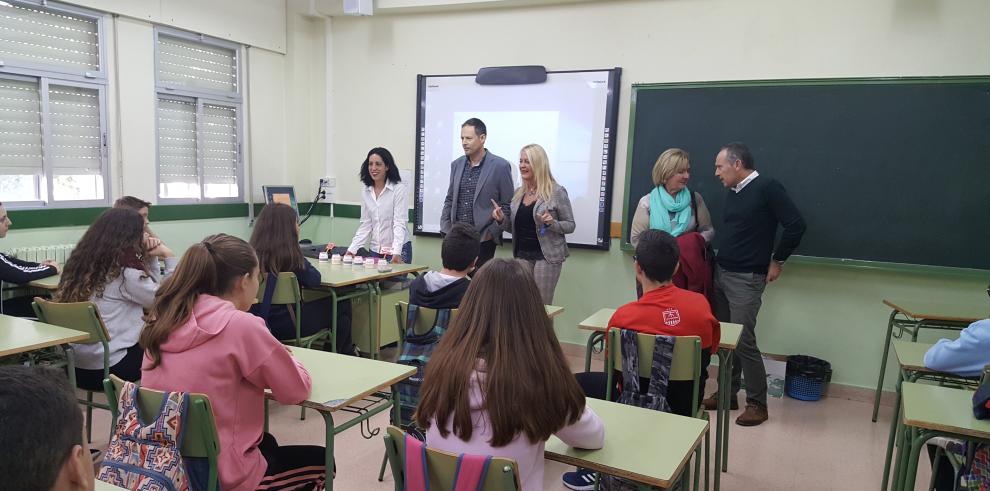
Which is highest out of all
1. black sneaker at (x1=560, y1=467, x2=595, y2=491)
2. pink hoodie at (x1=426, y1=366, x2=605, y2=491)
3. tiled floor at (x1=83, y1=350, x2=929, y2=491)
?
pink hoodie at (x1=426, y1=366, x2=605, y2=491)

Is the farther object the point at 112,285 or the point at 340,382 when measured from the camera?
the point at 112,285

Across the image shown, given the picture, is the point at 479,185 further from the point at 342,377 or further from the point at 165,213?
the point at 165,213

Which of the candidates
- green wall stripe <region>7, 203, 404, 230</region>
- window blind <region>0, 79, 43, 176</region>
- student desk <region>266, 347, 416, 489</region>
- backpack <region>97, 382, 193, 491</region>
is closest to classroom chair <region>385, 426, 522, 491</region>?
student desk <region>266, 347, 416, 489</region>

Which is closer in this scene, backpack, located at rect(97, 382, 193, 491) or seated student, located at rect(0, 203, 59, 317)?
backpack, located at rect(97, 382, 193, 491)

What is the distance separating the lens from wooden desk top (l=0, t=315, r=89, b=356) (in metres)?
2.29

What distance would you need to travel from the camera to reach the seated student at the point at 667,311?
7.70ft

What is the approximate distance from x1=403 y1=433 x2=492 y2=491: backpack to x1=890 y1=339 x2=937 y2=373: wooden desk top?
1.96 meters

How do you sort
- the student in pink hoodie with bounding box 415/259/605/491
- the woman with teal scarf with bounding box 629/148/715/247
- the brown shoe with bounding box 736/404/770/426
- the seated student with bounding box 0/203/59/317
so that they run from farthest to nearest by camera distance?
the woman with teal scarf with bounding box 629/148/715/247, the brown shoe with bounding box 736/404/770/426, the seated student with bounding box 0/203/59/317, the student in pink hoodie with bounding box 415/259/605/491

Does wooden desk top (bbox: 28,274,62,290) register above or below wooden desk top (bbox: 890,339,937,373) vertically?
below

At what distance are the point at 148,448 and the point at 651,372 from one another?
5.24ft

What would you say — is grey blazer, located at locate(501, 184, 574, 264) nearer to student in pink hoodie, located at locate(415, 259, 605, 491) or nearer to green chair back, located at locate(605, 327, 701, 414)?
green chair back, located at locate(605, 327, 701, 414)

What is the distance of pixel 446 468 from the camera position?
4.43ft

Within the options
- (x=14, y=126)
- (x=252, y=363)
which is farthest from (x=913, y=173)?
(x=14, y=126)

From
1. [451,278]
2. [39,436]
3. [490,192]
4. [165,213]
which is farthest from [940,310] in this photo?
[165,213]
